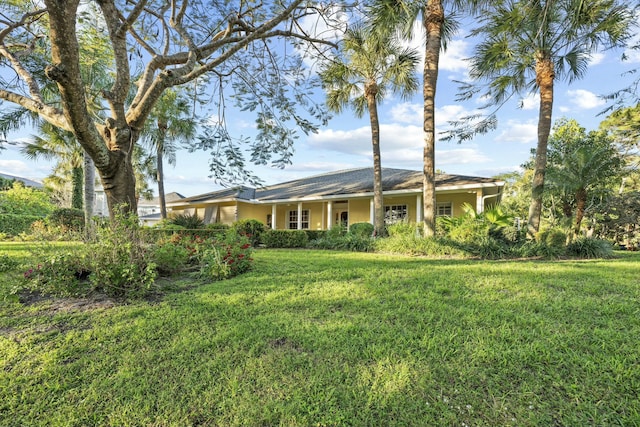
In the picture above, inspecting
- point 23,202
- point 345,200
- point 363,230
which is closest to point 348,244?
point 363,230

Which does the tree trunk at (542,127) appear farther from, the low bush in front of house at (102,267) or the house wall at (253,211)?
the house wall at (253,211)

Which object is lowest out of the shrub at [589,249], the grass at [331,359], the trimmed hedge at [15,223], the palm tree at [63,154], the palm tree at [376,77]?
the grass at [331,359]

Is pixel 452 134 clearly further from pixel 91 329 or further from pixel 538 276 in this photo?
pixel 91 329

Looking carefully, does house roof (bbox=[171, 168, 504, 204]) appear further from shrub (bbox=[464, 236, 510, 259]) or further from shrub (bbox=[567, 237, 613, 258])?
shrub (bbox=[464, 236, 510, 259])

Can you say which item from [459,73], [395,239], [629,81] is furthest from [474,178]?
[629,81]

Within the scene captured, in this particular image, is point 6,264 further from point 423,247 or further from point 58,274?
point 423,247

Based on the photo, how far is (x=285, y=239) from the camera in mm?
12477

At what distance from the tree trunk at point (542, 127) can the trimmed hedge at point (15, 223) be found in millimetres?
22374

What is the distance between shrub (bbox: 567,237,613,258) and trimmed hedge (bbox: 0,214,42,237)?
23.0 m

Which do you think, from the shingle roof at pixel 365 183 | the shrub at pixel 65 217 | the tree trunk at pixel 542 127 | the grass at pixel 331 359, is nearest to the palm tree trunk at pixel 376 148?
the shingle roof at pixel 365 183

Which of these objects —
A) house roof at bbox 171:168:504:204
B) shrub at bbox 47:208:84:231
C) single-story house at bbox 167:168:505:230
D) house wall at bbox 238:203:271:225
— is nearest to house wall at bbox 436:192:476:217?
single-story house at bbox 167:168:505:230

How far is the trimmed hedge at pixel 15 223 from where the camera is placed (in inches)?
586

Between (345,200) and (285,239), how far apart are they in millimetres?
6398

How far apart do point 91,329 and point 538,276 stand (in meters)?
6.27
